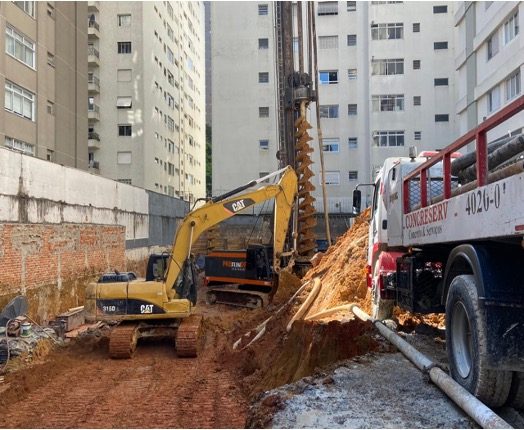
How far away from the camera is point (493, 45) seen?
1108 inches

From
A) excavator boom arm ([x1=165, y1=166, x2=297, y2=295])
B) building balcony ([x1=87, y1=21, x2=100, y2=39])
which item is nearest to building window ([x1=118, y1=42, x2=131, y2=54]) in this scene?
building balcony ([x1=87, y1=21, x2=100, y2=39])

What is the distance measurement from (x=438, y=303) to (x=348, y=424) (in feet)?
10.1

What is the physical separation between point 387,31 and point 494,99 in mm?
16840

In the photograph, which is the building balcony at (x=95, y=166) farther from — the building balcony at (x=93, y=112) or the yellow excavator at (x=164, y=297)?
the yellow excavator at (x=164, y=297)

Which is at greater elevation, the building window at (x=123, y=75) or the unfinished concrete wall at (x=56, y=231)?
the building window at (x=123, y=75)

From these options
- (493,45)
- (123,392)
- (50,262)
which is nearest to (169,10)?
(493,45)

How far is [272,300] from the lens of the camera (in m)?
15.7

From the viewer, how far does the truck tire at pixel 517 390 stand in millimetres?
4312

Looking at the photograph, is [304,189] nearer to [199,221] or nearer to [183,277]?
[199,221]

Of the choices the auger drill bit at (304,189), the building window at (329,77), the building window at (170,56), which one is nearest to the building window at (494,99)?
the auger drill bit at (304,189)

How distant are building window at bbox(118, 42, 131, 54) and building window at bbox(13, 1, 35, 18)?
61.3 ft

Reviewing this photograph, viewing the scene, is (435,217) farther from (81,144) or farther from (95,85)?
(95,85)

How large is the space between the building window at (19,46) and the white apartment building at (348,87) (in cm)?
1807

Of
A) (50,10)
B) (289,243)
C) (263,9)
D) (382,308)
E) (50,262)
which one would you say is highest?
(263,9)
